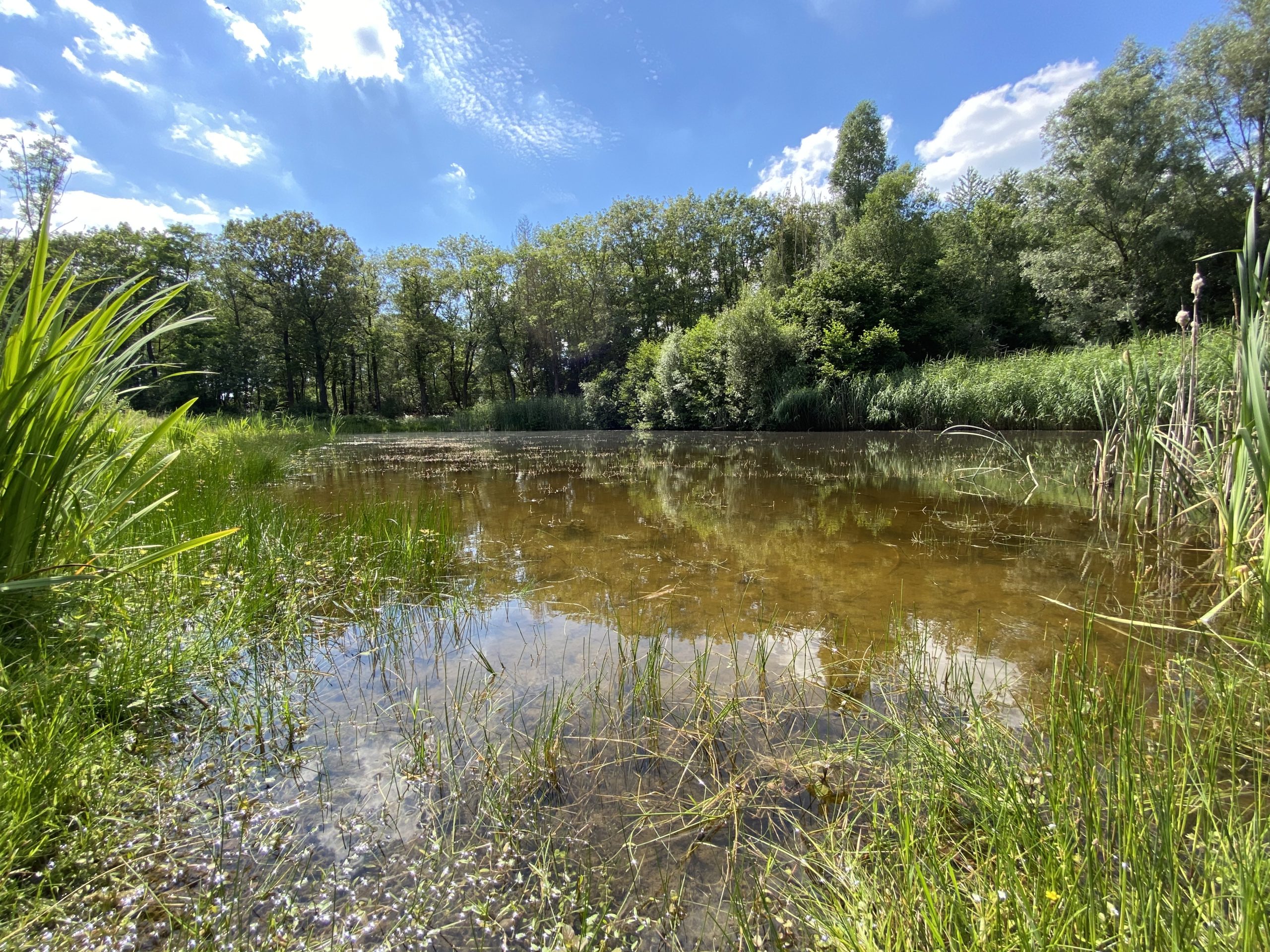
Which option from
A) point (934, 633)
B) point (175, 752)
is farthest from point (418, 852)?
point (934, 633)

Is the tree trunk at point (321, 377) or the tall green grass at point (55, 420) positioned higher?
the tree trunk at point (321, 377)

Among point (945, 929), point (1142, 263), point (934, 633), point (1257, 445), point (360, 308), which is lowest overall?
point (934, 633)

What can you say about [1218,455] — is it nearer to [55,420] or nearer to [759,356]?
[55,420]

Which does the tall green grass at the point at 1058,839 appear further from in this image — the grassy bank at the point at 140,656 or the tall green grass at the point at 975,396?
the tall green grass at the point at 975,396

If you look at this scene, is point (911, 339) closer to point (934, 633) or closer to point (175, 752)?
point (934, 633)

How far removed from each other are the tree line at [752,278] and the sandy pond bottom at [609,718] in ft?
7.56

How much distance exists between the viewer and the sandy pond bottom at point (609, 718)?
1326 mm

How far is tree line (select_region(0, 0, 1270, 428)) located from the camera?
20.4 metres

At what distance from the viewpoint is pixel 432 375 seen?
44.1m

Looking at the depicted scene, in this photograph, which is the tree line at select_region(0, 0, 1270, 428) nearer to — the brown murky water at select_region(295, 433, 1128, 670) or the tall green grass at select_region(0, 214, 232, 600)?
the tall green grass at select_region(0, 214, 232, 600)

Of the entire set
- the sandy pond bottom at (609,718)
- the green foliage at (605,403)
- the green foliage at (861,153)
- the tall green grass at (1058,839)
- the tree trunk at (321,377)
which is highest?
the green foliage at (861,153)

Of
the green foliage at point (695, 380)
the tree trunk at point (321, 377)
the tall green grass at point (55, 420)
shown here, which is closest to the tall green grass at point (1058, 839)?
the tall green grass at point (55, 420)

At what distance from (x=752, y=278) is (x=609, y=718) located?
34.5 m

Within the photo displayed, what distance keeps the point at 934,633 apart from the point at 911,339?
22.3 m
